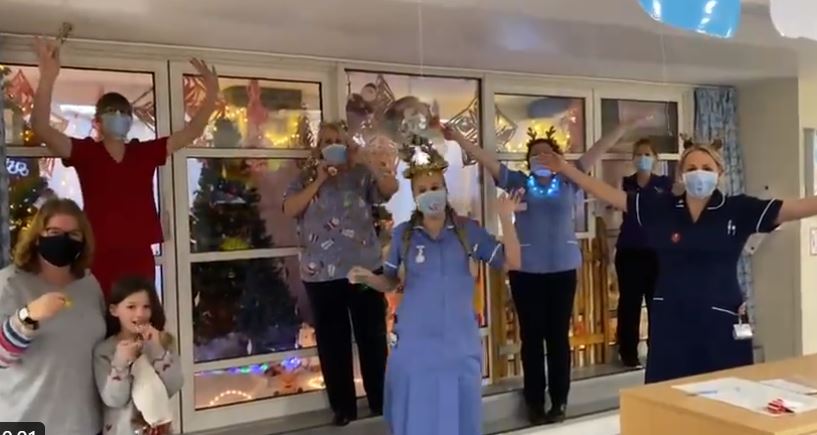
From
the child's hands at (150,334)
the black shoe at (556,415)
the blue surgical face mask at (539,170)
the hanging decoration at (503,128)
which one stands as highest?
the hanging decoration at (503,128)

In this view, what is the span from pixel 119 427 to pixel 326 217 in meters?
1.46

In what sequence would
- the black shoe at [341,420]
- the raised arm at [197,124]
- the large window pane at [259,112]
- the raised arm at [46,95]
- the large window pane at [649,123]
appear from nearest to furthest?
the raised arm at [46,95]
the raised arm at [197,124]
the black shoe at [341,420]
the large window pane at [259,112]
the large window pane at [649,123]

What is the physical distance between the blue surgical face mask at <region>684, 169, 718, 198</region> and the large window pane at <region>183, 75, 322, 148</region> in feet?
5.95

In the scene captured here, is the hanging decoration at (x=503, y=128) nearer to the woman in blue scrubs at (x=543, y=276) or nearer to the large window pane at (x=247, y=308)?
the woman in blue scrubs at (x=543, y=276)

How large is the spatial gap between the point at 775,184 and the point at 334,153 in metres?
3.07

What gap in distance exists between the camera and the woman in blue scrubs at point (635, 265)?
4.39 meters

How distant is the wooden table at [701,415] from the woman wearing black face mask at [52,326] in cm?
142

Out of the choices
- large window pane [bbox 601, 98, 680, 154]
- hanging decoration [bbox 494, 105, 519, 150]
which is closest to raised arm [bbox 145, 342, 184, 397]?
hanging decoration [bbox 494, 105, 519, 150]

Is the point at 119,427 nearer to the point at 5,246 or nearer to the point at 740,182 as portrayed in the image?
the point at 5,246

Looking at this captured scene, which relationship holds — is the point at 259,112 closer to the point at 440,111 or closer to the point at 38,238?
the point at 440,111

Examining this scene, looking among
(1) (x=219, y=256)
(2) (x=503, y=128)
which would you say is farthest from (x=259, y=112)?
(2) (x=503, y=128)

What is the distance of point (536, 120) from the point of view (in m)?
4.68

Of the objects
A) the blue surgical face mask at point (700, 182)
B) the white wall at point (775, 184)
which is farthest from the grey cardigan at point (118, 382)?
the white wall at point (775, 184)

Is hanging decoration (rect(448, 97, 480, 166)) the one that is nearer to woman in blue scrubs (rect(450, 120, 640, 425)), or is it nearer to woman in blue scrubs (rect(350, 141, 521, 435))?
woman in blue scrubs (rect(450, 120, 640, 425))
